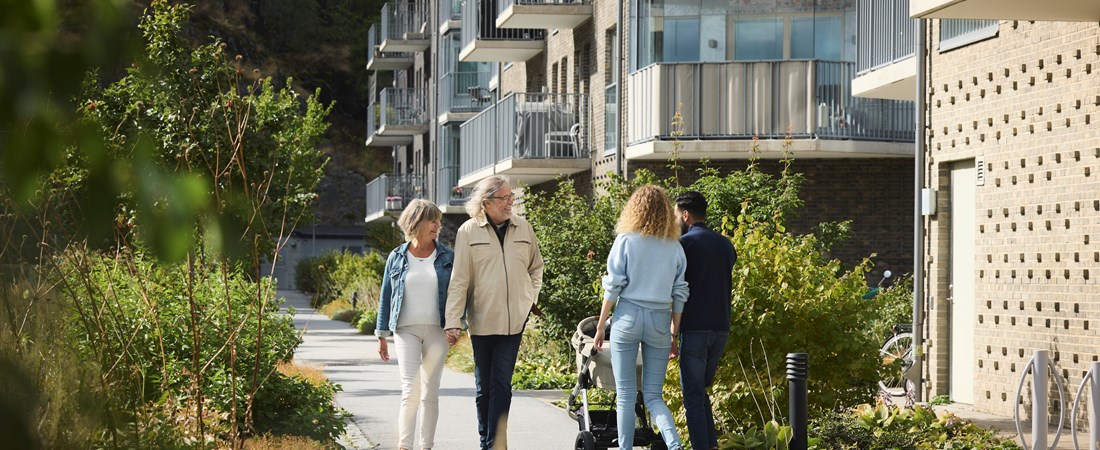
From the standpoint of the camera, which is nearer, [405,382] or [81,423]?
[81,423]

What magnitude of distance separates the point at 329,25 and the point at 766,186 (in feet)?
192

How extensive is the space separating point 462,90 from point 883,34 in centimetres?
2639

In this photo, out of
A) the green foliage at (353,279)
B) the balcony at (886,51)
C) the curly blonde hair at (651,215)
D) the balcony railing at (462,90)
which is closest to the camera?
the curly blonde hair at (651,215)

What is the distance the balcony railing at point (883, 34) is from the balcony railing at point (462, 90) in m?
23.8

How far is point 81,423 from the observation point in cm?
448

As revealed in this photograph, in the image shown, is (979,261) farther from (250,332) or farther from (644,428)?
(250,332)

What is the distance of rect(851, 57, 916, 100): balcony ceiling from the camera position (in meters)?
16.2

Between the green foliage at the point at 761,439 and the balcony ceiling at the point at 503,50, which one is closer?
the green foliage at the point at 761,439

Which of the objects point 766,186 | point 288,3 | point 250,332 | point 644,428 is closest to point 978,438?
point 644,428

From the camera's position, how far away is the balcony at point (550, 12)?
88.7ft

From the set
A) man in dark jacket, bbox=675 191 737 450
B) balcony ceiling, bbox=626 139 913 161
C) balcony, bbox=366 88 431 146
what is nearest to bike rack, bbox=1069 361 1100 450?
man in dark jacket, bbox=675 191 737 450

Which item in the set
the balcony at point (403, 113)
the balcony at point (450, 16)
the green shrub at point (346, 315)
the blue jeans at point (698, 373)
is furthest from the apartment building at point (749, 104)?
the balcony at point (403, 113)

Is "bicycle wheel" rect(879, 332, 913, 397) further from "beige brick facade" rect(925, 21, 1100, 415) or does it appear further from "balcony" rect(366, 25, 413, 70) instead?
"balcony" rect(366, 25, 413, 70)

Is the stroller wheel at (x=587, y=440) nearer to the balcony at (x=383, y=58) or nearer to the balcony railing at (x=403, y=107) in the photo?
the balcony railing at (x=403, y=107)
